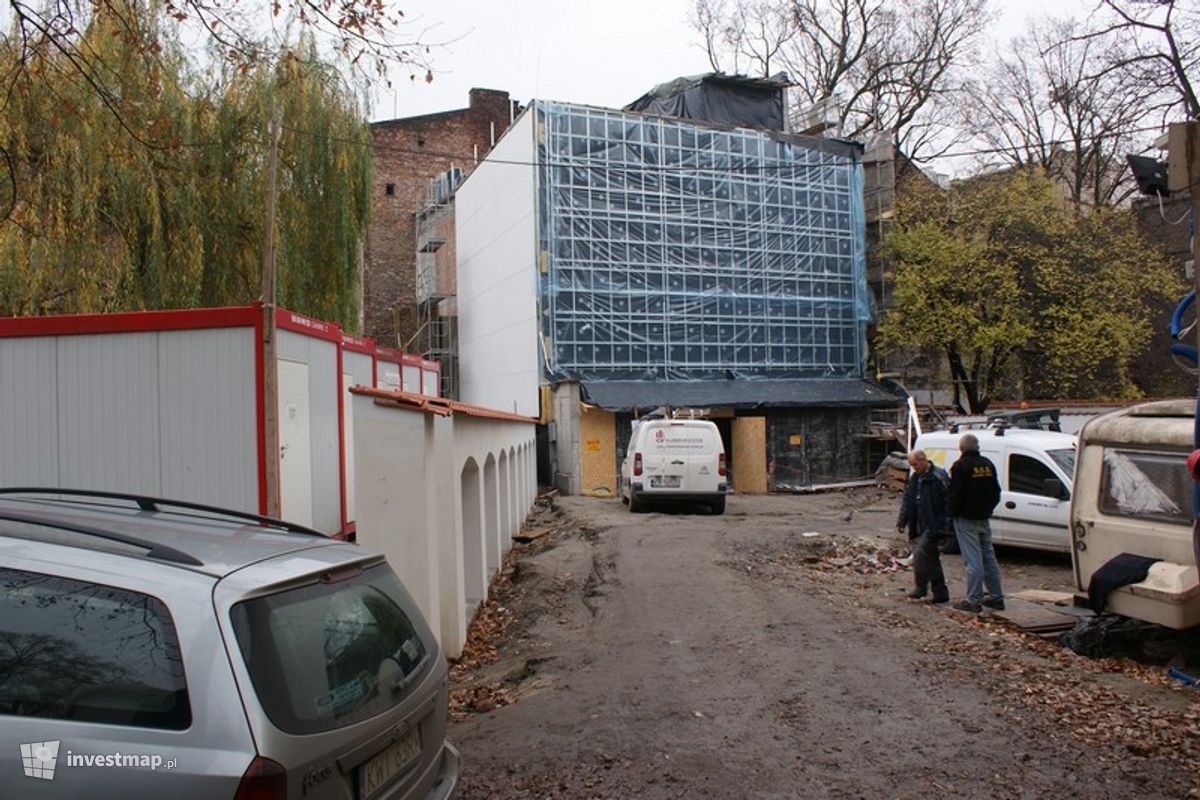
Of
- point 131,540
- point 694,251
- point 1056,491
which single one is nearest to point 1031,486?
point 1056,491

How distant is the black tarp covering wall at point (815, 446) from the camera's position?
28.2 m

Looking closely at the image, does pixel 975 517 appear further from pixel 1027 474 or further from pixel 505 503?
pixel 505 503

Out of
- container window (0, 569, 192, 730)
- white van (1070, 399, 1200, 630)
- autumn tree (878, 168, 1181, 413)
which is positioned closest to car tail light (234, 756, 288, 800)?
container window (0, 569, 192, 730)

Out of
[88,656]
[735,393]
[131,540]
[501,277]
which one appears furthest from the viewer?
[501,277]

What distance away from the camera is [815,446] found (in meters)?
28.8

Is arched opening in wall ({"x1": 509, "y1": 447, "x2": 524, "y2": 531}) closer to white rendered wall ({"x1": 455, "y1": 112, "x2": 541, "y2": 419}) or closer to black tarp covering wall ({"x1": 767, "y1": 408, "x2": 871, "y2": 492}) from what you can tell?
white rendered wall ({"x1": 455, "y1": 112, "x2": 541, "y2": 419})

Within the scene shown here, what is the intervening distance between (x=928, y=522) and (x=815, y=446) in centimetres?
1966

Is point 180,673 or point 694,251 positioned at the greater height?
point 694,251

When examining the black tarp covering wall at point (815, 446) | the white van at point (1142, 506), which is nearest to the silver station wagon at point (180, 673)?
the white van at point (1142, 506)

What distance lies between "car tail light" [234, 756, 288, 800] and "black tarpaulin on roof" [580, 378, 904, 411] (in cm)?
2266

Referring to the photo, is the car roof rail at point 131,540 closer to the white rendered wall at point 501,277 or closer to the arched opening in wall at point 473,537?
the arched opening in wall at point 473,537

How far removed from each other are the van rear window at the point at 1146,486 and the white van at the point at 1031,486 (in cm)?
393

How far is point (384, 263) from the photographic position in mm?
38906

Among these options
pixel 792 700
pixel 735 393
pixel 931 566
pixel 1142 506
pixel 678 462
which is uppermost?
pixel 735 393
